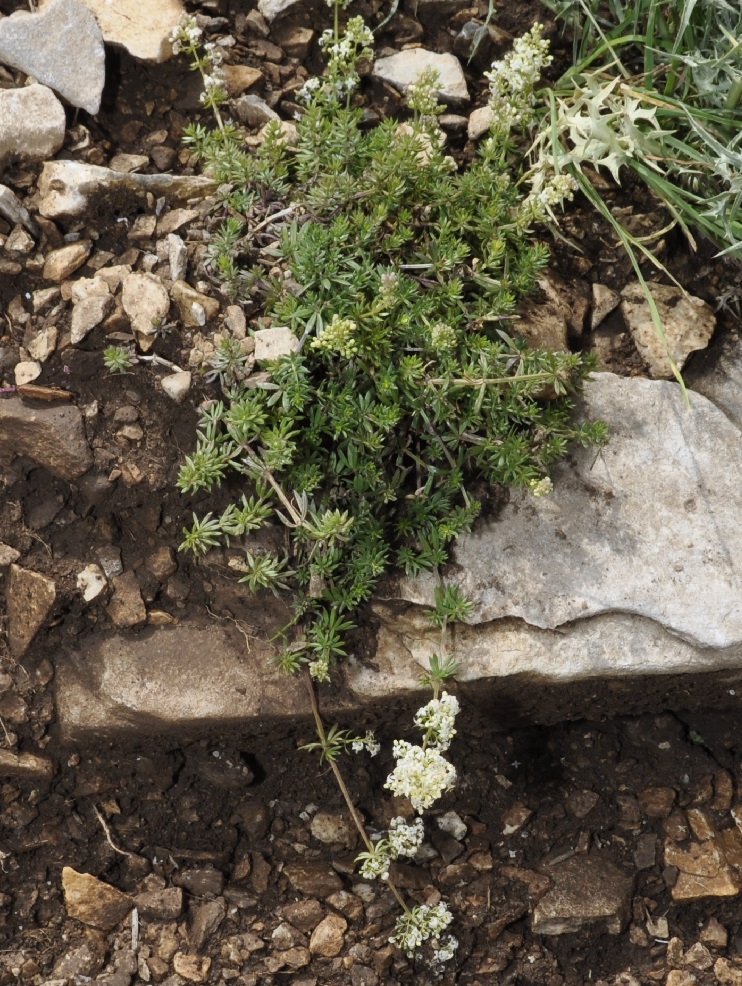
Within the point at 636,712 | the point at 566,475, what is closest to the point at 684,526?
the point at 566,475

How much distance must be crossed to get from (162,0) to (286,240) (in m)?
1.31

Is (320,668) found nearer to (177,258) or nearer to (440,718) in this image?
(440,718)

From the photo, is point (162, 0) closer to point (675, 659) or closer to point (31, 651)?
point (31, 651)

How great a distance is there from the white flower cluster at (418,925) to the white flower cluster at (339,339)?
6.67 feet

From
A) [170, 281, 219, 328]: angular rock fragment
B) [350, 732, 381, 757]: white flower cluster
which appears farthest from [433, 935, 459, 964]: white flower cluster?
[170, 281, 219, 328]: angular rock fragment

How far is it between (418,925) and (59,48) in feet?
11.6

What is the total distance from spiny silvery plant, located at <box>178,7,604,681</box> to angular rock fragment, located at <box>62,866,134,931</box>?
1.15 metres

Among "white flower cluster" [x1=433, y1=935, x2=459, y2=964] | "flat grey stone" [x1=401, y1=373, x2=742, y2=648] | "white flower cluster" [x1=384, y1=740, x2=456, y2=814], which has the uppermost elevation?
"flat grey stone" [x1=401, y1=373, x2=742, y2=648]

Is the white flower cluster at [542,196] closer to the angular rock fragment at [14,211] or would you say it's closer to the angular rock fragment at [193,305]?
the angular rock fragment at [193,305]

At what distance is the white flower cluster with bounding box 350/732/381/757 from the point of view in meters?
3.73

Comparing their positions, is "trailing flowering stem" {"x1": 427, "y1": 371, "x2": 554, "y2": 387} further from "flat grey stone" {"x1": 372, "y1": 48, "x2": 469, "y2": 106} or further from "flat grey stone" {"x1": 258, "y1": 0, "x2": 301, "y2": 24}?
"flat grey stone" {"x1": 258, "y1": 0, "x2": 301, "y2": 24}

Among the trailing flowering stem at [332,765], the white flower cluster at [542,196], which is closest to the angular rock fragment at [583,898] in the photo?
the trailing flowering stem at [332,765]

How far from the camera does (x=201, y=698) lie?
3748 mm

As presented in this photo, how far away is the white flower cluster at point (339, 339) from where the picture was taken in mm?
3209
